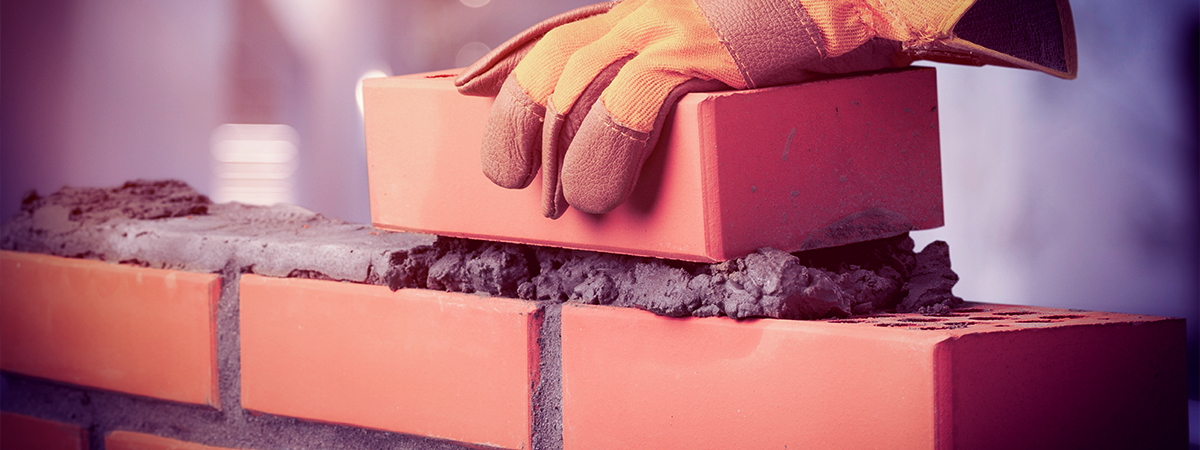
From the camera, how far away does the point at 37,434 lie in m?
1.58

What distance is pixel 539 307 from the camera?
1132mm

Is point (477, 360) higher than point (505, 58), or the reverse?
point (505, 58)

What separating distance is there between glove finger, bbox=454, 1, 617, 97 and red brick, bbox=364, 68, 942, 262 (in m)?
0.04

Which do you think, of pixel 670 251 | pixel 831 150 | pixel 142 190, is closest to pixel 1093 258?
pixel 831 150

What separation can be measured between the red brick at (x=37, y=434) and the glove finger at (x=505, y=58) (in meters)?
0.98

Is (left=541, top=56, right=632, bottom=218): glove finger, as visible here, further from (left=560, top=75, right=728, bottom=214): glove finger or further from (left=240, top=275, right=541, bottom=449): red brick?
(left=240, top=275, right=541, bottom=449): red brick

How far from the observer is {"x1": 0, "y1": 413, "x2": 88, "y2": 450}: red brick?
1535 millimetres

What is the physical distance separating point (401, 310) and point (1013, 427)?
0.76m

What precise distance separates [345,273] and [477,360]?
26 centimetres

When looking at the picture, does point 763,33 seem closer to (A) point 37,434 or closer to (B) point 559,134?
(B) point 559,134

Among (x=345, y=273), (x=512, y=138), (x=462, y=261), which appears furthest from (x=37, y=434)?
(x=512, y=138)

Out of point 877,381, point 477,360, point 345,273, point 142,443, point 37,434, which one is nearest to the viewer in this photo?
point 877,381

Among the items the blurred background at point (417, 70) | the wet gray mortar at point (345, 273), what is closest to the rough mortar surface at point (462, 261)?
the wet gray mortar at point (345, 273)

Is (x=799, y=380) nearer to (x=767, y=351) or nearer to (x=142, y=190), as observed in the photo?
(x=767, y=351)
